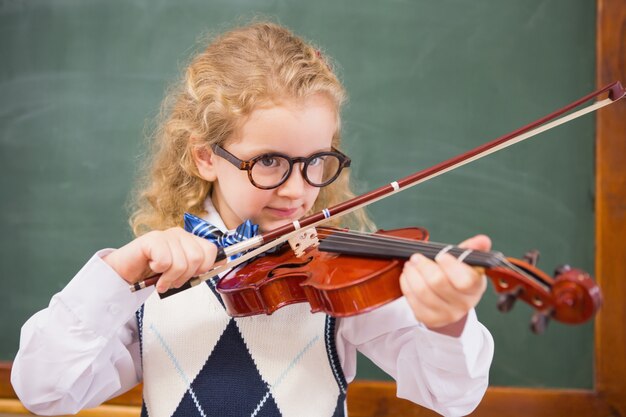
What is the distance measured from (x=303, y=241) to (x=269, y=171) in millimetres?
110

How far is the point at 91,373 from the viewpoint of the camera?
3.15ft

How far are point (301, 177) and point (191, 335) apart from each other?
30cm

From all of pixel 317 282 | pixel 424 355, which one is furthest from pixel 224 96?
pixel 424 355

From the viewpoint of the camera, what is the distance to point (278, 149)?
3.17 ft

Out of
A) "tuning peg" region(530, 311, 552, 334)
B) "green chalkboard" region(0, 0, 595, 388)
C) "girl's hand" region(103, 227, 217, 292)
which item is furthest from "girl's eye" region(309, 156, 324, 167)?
"green chalkboard" region(0, 0, 595, 388)

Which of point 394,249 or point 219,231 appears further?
point 219,231

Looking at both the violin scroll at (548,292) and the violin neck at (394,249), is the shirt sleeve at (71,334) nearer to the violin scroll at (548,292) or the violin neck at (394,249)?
the violin neck at (394,249)

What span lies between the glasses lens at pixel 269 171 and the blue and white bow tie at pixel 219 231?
0.06 meters

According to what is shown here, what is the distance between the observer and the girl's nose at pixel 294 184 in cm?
97

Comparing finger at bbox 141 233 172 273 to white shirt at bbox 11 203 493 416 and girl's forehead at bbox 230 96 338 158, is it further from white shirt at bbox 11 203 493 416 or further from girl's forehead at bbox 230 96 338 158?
girl's forehead at bbox 230 96 338 158

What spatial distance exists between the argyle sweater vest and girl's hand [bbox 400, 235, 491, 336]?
338 millimetres

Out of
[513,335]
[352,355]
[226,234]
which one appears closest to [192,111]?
[226,234]

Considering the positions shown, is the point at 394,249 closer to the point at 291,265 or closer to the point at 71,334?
the point at 291,265

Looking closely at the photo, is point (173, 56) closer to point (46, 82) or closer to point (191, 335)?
point (46, 82)
